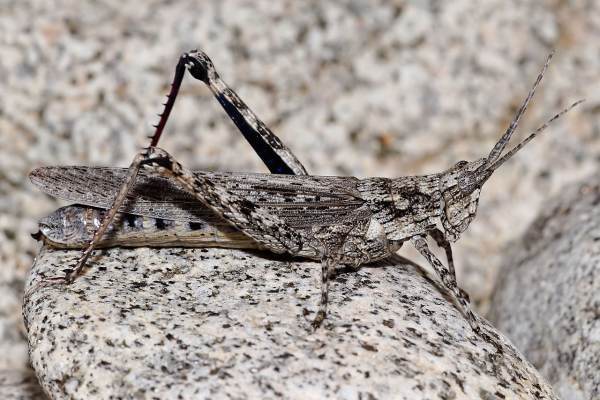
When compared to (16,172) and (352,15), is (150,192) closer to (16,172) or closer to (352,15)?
(16,172)

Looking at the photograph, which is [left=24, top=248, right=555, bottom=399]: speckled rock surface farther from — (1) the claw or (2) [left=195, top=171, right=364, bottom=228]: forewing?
(2) [left=195, top=171, right=364, bottom=228]: forewing

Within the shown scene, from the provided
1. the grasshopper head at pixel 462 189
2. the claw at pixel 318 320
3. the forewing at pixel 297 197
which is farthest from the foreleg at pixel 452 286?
the claw at pixel 318 320

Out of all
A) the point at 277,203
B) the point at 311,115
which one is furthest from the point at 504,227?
the point at 277,203

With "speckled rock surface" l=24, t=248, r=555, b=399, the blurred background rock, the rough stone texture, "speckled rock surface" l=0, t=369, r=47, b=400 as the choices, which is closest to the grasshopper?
"speckled rock surface" l=24, t=248, r=555, b=399

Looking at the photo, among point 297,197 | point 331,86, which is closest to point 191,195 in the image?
point 297,197

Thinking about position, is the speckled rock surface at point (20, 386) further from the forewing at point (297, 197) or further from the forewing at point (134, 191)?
the forewing at point (297, 197)
